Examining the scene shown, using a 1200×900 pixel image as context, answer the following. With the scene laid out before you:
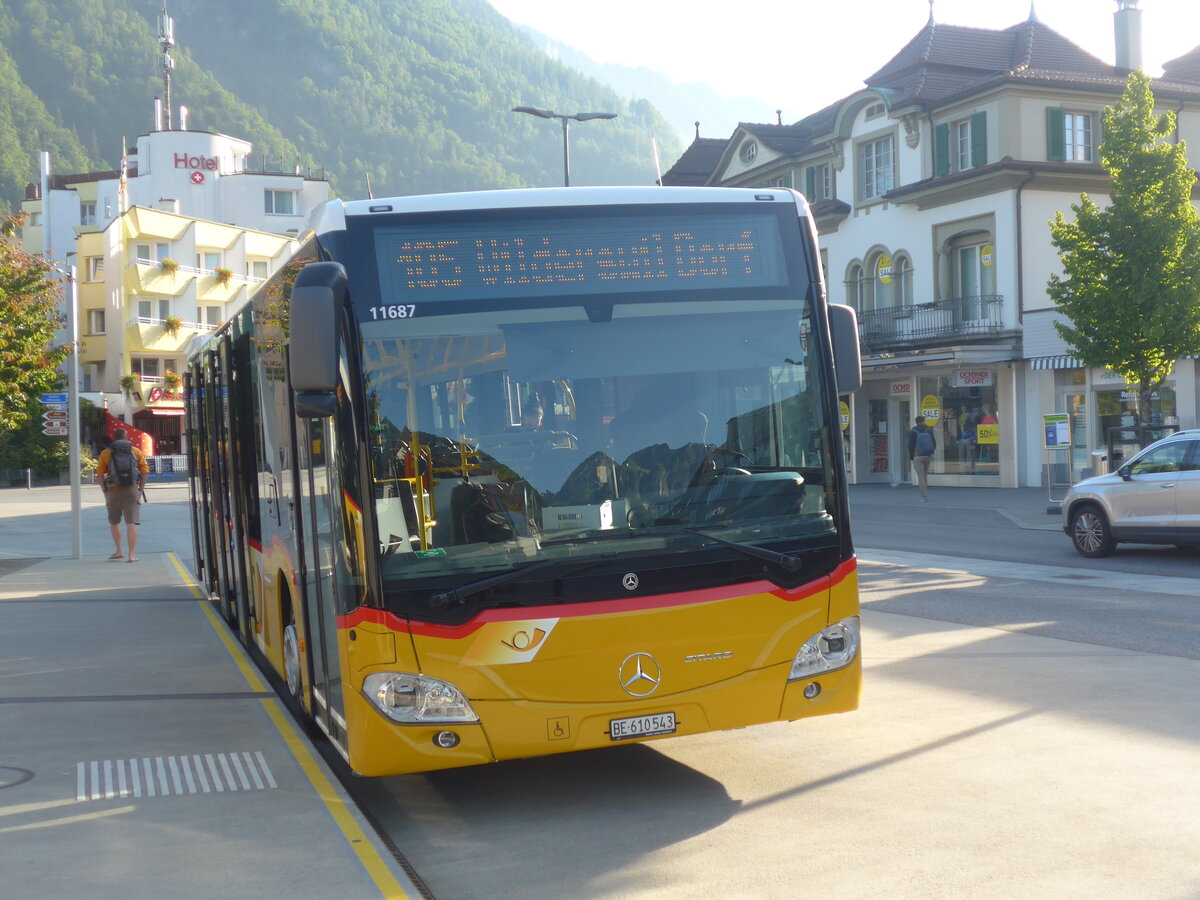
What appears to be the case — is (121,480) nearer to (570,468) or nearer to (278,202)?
(570,468)

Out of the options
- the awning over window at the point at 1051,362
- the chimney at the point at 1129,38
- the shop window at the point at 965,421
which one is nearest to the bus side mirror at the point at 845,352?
the awning over window at the point at 1051,362

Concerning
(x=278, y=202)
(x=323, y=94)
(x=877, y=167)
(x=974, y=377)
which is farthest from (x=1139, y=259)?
(x=323, y=94)

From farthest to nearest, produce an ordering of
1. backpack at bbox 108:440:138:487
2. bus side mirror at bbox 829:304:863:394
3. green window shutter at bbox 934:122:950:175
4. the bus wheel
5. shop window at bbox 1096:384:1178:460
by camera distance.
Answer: green window shutter at bbox 934:122:950:175 → shop window at bbox 1096:384:1178:460 → backpack at bbox 108:440:138:487 → the bus wheel → bus side mirror at bbox 829:304:863:394

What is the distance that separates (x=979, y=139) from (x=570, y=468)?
33.8m

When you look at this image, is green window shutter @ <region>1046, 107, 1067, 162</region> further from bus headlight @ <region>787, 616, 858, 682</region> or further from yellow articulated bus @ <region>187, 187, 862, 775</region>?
bus headlight @ <region>787, 616, 858, 682</region>

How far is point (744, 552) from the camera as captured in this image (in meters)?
6.08

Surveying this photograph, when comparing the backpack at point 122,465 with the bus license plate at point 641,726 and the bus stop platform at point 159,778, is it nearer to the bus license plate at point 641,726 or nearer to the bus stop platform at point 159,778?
the bus stop platform at point 159,778

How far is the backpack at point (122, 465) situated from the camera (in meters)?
19.6

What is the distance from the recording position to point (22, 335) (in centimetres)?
2267

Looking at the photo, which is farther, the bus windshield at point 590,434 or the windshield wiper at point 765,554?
the windshield wiper at point 765,554

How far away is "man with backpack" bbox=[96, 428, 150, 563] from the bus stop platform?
632 cm

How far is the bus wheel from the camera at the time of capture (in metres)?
7.92

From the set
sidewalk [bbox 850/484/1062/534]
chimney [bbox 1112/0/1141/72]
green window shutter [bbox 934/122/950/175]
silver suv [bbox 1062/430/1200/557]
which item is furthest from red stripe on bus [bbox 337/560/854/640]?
chimney [bbox 1112/0/1141/72]

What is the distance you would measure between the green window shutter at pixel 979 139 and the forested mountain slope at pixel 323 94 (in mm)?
96606
